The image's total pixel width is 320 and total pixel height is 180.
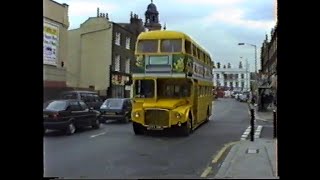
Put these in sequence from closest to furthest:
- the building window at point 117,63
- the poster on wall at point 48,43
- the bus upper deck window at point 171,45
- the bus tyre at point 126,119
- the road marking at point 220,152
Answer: the poster on wall at point 48,43 → the road marking at point 220,152 → the bus upper deck window at point 171,45 → the bus tyre at point 126,119 → the building window at point 117,63

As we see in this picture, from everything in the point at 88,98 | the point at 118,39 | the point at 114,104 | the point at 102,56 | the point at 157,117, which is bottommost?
the point at 157,117

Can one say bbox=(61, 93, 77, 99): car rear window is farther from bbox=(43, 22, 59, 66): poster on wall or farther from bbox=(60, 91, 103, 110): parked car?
bbox=(43, 22, 59, 66): poster on wall

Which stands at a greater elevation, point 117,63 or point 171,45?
point 117,63

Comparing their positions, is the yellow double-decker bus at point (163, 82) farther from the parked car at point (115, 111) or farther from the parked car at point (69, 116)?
the parked car at point (115, 111)

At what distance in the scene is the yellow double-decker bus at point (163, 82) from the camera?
19281 millimetres

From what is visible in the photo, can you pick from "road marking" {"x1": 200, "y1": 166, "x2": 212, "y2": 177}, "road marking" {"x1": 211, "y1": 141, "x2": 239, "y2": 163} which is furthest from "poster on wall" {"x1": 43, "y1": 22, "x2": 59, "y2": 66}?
"road marking" {"x1": 211, "y1": 141, "x2": 239, "y2": 163}

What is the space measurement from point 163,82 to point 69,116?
4004 mm

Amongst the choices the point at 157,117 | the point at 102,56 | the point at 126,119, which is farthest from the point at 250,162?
the point at 102,56

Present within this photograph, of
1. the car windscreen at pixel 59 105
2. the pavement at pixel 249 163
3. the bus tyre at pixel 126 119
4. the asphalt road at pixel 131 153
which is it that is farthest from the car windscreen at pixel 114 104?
the pavement at pixel 249 163

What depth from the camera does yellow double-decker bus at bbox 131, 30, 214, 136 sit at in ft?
63.3

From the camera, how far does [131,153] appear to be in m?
14.5

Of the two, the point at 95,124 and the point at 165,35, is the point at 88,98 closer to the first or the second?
the point at 95,124
